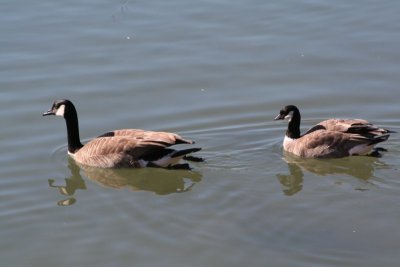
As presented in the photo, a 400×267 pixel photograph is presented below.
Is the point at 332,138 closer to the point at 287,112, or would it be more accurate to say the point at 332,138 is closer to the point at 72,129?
the point at 287,112

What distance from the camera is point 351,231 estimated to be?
35.2ft

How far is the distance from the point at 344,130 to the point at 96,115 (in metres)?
3.98

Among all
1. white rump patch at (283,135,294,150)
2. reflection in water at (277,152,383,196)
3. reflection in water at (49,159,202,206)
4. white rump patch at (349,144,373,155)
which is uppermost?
white rump patch at (283,135,294,150)

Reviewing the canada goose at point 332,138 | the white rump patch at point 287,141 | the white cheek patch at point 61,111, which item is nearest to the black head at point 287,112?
the canada goose at point 332,138

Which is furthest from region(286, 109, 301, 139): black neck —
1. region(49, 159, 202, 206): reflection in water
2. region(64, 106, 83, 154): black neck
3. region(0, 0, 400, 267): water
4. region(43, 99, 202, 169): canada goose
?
region(64, 106, 83, 154): black neck

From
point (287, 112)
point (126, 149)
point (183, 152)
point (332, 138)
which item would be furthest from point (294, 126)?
point (126, 149)

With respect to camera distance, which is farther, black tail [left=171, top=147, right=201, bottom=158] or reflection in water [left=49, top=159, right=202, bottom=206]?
black tail [left=171, top=147, right=201, bottom=158]

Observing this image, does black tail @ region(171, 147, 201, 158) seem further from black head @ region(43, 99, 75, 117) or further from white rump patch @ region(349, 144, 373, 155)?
white rump patch @ region(349, 144, 373, 155)

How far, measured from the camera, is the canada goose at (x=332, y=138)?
42.8 feet

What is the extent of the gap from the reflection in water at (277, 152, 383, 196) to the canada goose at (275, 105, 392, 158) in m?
0.09

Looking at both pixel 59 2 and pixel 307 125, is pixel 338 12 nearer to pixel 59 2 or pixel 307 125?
pixel 307 125

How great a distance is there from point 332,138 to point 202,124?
2.09m

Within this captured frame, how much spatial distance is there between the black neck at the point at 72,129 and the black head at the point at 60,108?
4cm

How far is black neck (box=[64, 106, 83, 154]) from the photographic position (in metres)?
13.5
